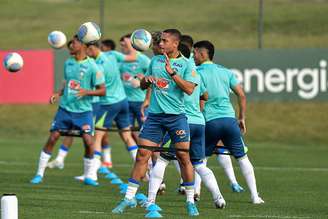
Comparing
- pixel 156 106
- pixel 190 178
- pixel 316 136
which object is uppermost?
pixel 156 106

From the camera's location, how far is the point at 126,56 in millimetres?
19844

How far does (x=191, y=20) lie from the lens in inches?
1394

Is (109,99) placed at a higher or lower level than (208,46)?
lower

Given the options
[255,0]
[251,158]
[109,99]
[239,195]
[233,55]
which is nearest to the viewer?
[239,195]

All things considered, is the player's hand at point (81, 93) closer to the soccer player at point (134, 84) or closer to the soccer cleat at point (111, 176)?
the soccer cleat at point (111, 176)

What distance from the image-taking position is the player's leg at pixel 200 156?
13883 millimetres

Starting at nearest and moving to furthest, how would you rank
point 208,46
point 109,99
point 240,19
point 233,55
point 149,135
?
point 149,135 < point 208,46 < point 109,99 < point 233,55 < point 240,19

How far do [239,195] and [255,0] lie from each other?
23.9 metres

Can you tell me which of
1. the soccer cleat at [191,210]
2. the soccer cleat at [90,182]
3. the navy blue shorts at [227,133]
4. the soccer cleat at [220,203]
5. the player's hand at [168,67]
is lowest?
the soccer cleat at [90,182]

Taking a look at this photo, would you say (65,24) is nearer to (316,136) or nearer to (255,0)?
(255,0)

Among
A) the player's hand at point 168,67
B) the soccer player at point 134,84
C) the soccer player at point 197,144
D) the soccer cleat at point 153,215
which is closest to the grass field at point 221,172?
the soccer cleat at point 153,215

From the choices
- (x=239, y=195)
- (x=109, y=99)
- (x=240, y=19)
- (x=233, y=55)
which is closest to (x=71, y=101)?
(x=109, y=99)

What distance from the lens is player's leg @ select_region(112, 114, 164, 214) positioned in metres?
13.1

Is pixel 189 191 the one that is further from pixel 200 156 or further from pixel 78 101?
pixel 78 101
